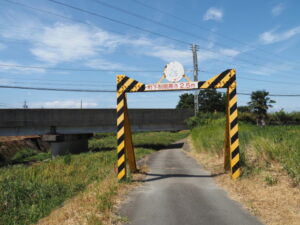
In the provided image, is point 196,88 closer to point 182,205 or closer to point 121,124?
point 121,124

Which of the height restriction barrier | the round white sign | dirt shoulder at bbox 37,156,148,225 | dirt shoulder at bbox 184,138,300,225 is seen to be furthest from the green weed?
the round white sign

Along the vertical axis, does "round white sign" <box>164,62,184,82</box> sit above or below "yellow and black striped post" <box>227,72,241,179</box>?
above

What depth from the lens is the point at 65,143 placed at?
28.7 meters

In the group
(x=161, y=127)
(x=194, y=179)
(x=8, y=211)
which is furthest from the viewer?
(x=161, y=127)

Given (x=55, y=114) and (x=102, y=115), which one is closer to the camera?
(x=55, y=114)

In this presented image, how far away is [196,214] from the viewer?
16.6 ft

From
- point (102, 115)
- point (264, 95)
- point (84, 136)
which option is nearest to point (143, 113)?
point (102, 115)

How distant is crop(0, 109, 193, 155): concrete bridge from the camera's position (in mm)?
25406

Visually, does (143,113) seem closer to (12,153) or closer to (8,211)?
(12,153)

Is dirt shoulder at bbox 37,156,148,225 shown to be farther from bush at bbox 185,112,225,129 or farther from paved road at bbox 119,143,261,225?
bush at bbox 185,112,225,129

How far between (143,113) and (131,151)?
21.7m

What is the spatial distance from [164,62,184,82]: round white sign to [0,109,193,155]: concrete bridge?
2168 cm

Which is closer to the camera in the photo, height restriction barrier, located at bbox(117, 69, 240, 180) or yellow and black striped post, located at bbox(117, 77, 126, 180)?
height restriction barrier, located at bbox(117, 69, 240, 180)

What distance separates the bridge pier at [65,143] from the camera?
26812 mm
